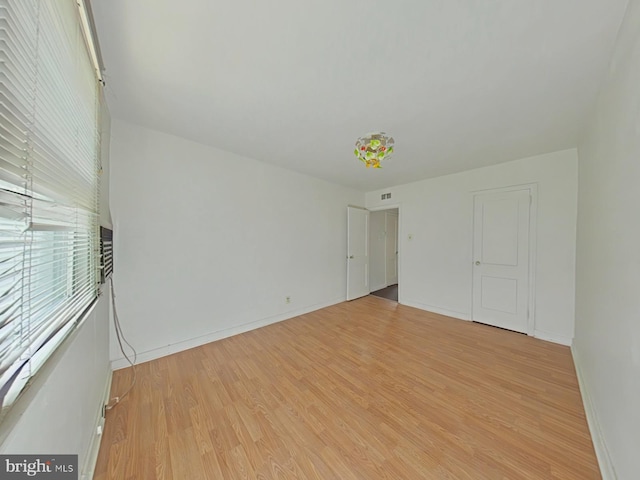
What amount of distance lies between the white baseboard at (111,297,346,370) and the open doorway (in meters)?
2.13

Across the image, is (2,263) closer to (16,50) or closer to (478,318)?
(16,50)

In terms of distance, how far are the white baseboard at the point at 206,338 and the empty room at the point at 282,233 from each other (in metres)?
0.03

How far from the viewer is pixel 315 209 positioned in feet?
13.4

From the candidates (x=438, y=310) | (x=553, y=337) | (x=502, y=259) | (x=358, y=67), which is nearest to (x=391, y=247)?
(x=438, y=310)

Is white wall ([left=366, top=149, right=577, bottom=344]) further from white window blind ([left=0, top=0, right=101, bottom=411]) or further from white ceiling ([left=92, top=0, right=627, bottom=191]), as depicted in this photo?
white window blind ([left=0, top=0, right=101, bottom=411])

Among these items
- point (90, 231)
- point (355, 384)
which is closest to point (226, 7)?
point (90, 231)

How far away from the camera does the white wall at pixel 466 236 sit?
2.79 meters

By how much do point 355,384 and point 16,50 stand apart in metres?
2.59

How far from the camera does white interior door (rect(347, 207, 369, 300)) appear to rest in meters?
4.61

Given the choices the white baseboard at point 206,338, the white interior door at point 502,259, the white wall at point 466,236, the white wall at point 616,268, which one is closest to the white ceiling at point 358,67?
the white wall at point 616,268

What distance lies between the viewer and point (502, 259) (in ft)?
10.7

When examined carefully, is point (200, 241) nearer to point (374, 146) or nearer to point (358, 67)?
point (374, 146)

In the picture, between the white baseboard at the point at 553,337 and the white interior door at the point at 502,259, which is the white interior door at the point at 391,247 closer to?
the white interior door at the point at 502,259

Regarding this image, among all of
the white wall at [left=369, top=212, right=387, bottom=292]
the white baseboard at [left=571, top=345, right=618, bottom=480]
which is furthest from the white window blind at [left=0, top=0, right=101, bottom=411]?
the white wall at [left=369, top=212, right=387, bottom=292]
